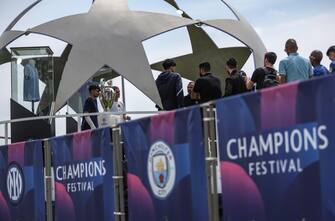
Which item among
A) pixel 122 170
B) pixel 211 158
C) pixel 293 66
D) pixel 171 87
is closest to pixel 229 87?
pixel 293 66

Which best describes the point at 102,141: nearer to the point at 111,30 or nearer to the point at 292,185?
the point at 292,185

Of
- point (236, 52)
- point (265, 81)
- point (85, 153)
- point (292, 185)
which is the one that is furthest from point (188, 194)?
point (236, 52)

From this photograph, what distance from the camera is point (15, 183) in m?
11.2

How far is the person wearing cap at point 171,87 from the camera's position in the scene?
1467 cm

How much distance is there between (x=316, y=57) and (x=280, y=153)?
4.58 meters

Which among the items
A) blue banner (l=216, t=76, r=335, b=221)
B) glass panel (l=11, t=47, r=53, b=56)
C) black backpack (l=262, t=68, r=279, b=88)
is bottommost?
blue banner (l=216, t=76, r=335, b=221)

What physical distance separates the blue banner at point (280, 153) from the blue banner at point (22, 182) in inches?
169

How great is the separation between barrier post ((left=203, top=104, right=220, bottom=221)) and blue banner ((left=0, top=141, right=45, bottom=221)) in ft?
13.0

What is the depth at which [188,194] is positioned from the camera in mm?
7406

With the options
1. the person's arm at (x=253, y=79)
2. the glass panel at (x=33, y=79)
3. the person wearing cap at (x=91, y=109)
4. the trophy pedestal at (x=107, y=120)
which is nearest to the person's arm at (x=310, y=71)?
the person's arm at (x=253, y=79)

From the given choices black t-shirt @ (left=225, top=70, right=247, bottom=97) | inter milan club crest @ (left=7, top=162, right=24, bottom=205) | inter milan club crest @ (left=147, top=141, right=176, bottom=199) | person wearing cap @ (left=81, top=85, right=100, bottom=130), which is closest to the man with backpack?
black t-shirt @ (left=225, top=70, right=247, bottom=97)

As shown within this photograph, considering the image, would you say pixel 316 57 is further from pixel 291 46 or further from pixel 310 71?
pixel 291 46

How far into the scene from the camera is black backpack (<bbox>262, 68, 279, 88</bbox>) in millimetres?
10461

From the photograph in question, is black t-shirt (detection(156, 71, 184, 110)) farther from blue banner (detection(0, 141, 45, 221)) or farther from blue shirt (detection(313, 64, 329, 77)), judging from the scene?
blue shirt (detection(313, 64, 329, 77))
